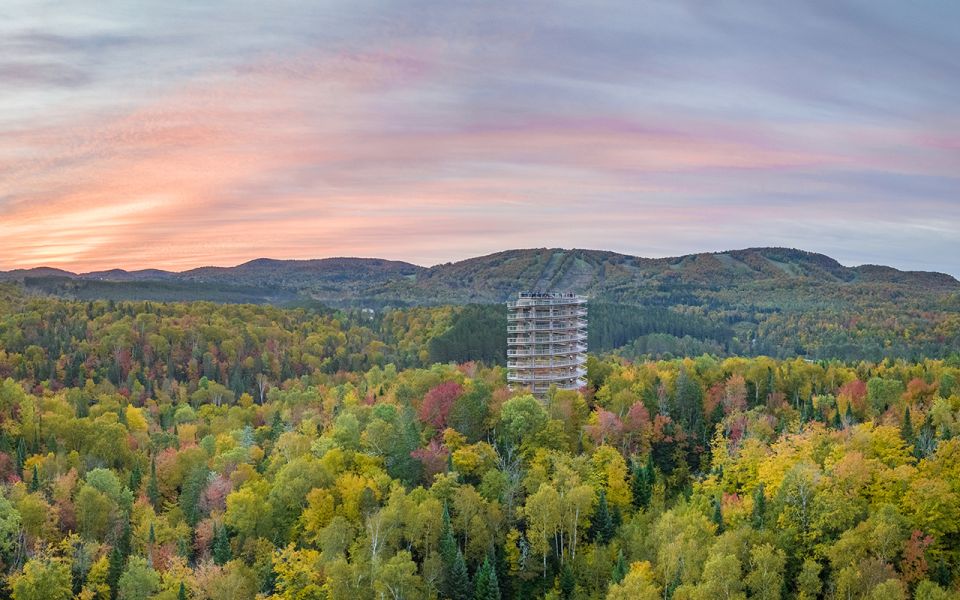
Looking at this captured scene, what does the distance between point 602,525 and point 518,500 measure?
8.64 meters

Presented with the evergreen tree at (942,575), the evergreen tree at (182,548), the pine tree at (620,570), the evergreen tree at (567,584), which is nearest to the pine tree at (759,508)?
the pine tree at (620,570)

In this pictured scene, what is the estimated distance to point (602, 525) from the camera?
84.2 m

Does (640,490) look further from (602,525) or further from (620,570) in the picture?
(620,570)

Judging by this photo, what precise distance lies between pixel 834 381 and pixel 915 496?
60.3m

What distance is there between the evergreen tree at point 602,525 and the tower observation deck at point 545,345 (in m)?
34.3

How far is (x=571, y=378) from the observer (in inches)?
4729

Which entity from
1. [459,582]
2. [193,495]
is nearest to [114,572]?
[193,495]

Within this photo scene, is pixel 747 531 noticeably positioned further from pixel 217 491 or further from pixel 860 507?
pixel 217 491

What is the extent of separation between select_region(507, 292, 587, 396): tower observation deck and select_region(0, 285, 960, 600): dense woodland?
393cm

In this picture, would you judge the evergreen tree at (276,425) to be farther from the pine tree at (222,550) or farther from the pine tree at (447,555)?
the pine tree at (447,555)

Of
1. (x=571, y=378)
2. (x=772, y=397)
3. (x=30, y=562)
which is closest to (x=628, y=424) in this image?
(x=571, y=378)

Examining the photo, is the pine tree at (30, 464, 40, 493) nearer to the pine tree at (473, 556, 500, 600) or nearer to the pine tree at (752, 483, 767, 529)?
the pine tree at (473, 556, 500, 600)

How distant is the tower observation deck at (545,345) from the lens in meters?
119

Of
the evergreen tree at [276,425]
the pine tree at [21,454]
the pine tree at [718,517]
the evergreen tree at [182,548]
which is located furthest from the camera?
the evergreen tree at [276,425]
